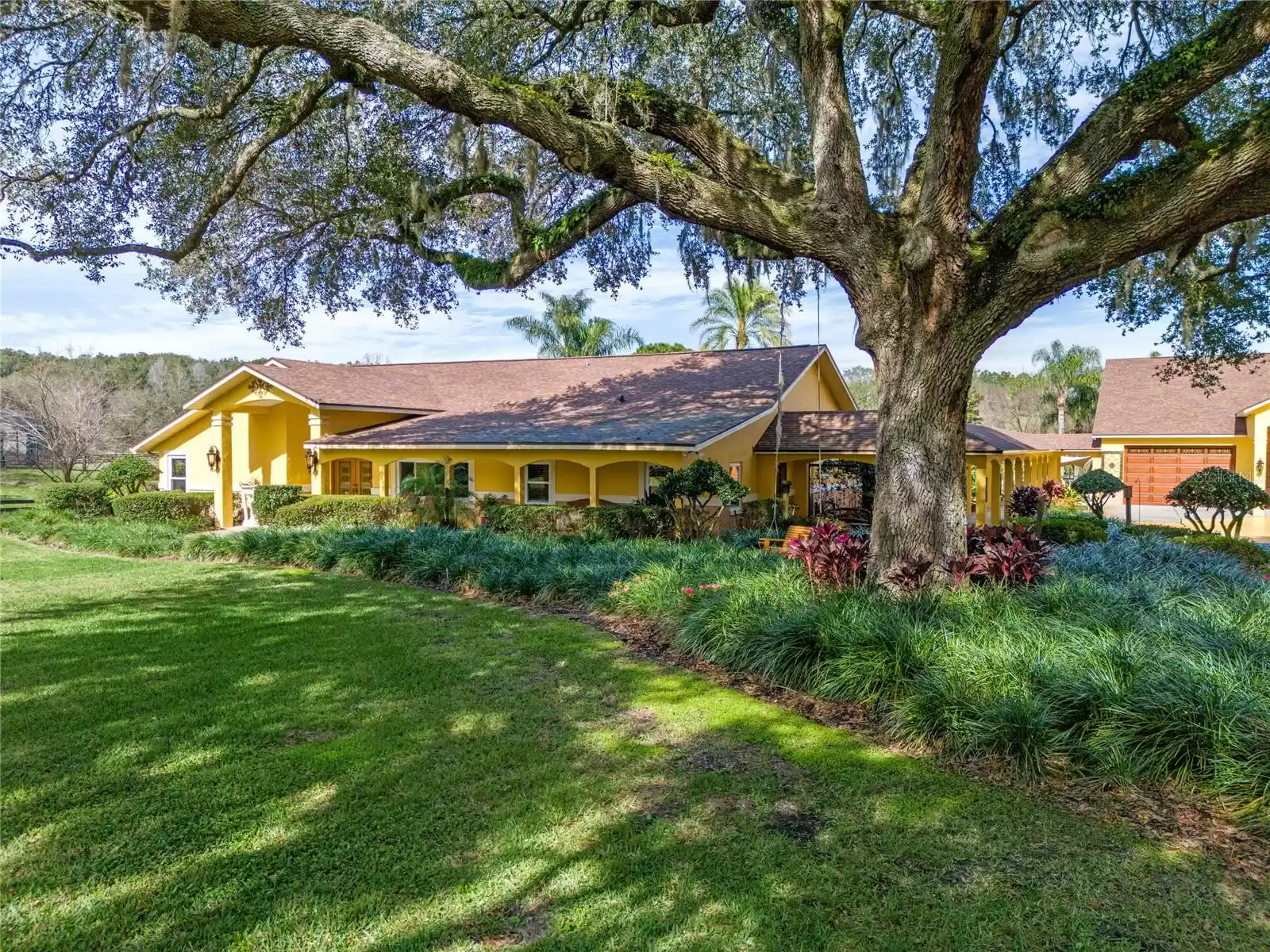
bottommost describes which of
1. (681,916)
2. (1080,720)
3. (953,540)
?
(681,916)

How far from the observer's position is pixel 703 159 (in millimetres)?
7695

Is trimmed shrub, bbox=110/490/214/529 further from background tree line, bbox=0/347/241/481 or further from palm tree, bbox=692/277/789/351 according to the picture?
palm tree, bbox=692/277/789/351

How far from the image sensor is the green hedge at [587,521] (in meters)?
14.0

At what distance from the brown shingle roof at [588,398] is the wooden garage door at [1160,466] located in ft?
49.2

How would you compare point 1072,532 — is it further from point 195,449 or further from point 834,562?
point 195,449

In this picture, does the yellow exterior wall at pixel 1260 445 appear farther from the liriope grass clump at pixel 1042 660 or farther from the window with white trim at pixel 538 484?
the window with white trim at pixel 538 484

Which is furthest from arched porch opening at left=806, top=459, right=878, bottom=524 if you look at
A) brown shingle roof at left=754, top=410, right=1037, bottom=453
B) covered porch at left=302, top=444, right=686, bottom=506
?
covered porch at left=302, top=444, right=686, bottom=506

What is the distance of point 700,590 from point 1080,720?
3.81 m

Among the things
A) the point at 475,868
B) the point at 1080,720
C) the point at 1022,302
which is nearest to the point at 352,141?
the point at 1022,302

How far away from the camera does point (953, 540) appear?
7.07 m

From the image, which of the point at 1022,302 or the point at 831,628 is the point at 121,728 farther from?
the point at 1022,302

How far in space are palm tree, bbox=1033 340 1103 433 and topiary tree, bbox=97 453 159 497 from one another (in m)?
42.3

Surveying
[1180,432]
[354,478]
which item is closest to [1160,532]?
[1180,432]

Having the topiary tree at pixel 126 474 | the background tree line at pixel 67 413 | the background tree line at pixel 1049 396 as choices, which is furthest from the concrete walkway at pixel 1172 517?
the background tree line at pixel 67 413
